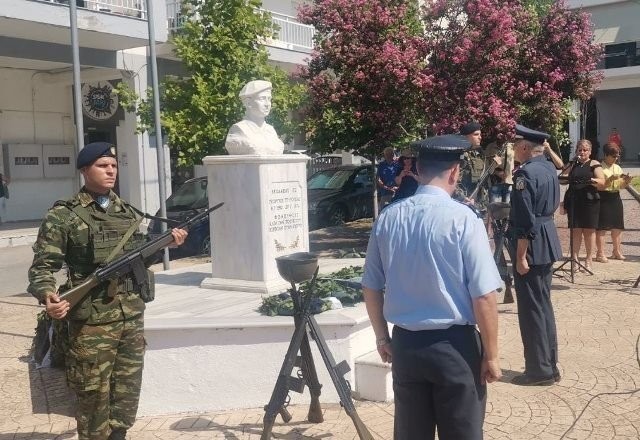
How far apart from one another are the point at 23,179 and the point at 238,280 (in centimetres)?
1352

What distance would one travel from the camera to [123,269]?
12.5 ft

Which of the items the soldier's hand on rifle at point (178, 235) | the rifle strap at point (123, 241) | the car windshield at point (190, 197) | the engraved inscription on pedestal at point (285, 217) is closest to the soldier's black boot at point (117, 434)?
the rifle strap at point (123, 241)

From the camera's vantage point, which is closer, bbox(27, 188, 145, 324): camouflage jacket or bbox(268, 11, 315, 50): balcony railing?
bbox(27, 188, 145, 324): camouflage jacket

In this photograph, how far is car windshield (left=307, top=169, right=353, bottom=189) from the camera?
16.1m

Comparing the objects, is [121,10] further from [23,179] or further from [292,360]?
[292,360]

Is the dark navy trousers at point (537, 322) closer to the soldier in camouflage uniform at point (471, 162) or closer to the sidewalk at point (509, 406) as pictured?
the sidewalk at point (509, 406)

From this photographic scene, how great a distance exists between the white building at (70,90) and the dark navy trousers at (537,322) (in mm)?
11378

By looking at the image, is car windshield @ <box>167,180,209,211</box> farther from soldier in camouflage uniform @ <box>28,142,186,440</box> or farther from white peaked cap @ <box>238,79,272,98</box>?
soldier in camouflage uniform @ <box>28,142,186,440</box>

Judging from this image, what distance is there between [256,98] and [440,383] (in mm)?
4778

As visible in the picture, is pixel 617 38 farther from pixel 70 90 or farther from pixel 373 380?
pixel 373 380

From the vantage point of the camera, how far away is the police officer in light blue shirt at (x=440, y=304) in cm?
283

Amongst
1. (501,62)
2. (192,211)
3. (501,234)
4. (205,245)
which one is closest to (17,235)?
(192,211)

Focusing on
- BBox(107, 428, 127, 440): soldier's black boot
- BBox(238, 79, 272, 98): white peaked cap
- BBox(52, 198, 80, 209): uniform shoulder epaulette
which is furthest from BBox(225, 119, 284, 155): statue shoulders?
BBox(107, 428, 127, 440): soldier's black boot

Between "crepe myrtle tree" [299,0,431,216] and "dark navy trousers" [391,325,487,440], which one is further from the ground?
"crepe myrtle tree" [299,0,431,216]
